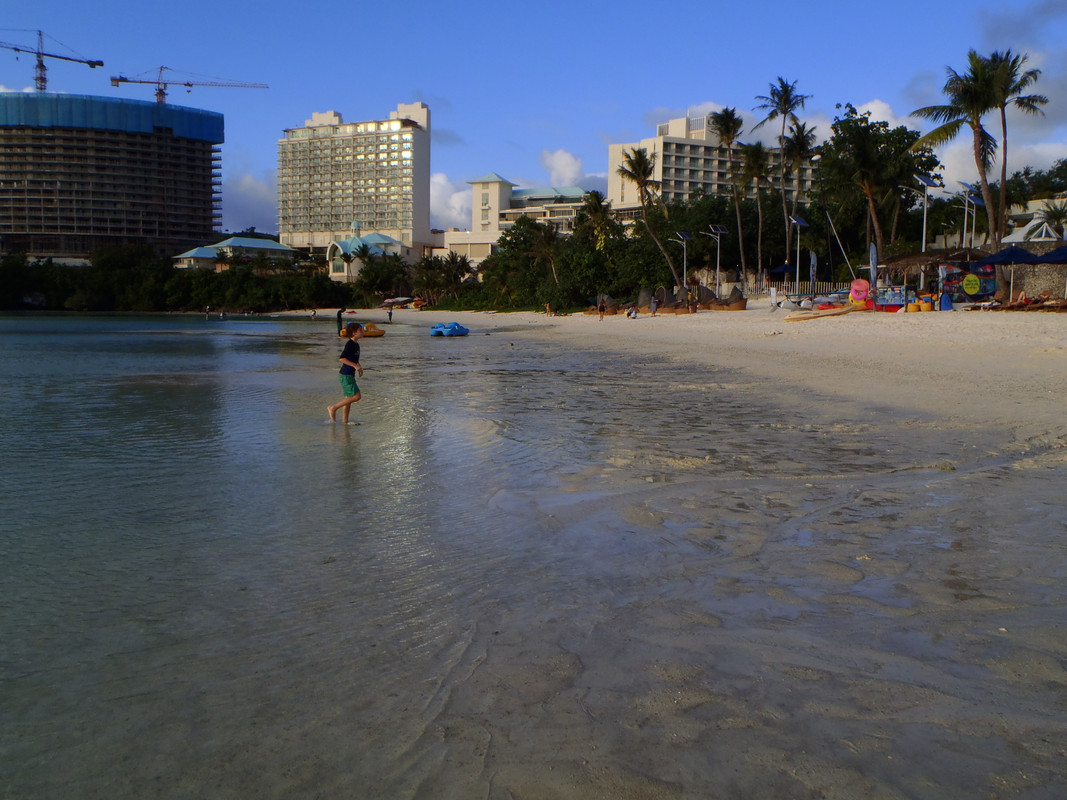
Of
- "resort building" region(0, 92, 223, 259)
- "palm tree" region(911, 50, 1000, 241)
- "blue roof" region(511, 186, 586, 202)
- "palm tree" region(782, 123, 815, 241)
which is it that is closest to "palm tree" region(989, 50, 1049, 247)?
"palm tree" region(911, 50, 1000, 241)

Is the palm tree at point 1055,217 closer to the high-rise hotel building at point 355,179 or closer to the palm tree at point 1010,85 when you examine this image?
the palm tree at point 1010,85

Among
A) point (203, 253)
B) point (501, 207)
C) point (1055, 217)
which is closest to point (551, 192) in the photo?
point (501, 207)

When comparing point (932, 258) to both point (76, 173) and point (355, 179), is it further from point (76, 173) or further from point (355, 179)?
point (76, 173)

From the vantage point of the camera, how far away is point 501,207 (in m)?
137

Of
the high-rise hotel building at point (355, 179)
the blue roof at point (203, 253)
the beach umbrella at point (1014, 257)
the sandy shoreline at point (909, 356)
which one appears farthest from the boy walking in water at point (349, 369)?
the high-rise hotel building at point (355, 179)

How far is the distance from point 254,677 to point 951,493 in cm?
548

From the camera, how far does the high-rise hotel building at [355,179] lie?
154m

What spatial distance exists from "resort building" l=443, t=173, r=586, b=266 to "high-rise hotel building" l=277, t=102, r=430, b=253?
16370 millimetres

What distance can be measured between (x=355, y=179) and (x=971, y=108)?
450ft

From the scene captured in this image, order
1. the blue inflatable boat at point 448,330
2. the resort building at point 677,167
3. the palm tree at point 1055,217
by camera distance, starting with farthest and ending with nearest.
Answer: the resort building at point 677,167 → the palm tree at point 1055,217 → the blue inflatable boat at point 448,330

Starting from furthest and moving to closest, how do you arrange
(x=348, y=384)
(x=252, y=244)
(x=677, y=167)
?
(x=677, y=167) → (x=252, y=244) → (x=348, y=384)

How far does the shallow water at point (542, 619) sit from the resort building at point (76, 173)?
16065 cm

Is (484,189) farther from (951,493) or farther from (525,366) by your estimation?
(951,493)

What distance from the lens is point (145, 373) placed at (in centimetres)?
2058
